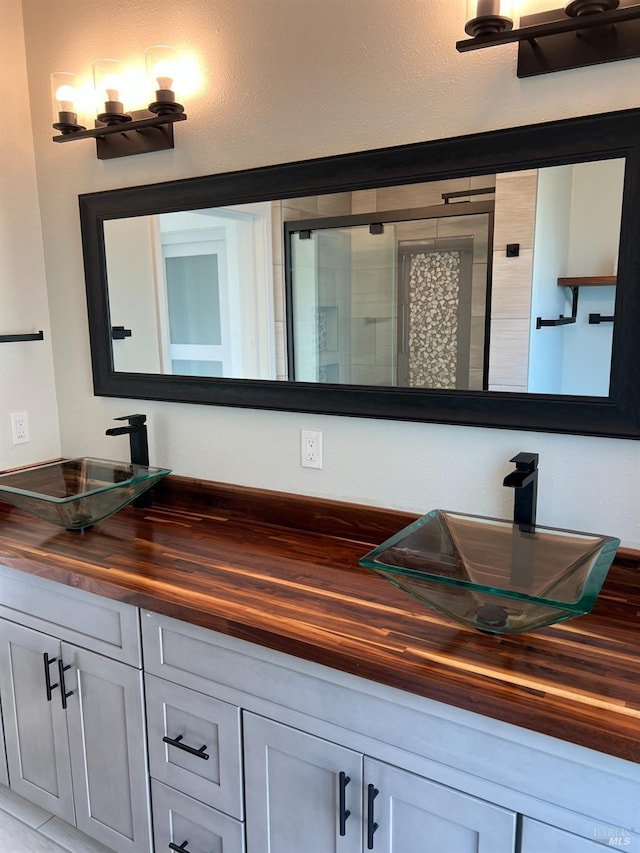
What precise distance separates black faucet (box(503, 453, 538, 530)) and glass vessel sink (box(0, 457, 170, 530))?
1081 mm

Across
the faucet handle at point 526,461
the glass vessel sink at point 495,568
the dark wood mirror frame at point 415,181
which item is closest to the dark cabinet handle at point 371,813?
Answer: the glass vessel sink at point 495,568

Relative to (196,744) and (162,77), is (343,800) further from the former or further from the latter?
(162,77)

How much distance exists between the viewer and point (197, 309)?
207cm

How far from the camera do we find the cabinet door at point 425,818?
1104 mm

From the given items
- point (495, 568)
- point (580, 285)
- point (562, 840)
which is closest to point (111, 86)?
point (580, 285)

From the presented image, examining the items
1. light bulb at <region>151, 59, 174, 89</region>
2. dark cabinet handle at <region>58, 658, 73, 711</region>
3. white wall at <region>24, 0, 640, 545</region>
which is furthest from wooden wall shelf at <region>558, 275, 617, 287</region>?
dark cabinet handle at <region>58, 658, 73, 711</region>

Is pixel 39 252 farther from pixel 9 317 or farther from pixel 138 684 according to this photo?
pixel 138 684

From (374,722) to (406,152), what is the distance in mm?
1314

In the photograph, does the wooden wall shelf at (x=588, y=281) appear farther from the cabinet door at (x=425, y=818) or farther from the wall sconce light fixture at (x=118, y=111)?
the wall sconce light fixture at (x=118, y=111)

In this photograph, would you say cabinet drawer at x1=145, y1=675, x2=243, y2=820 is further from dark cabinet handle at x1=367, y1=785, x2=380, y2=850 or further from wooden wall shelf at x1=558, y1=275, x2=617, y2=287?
wooden wall shelf at x1=558, y1=275, x2=617, y2=287

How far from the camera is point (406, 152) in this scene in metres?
1.62

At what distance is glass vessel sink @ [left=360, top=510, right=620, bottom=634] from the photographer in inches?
46.9

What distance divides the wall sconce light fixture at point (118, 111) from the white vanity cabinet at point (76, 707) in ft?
4.46

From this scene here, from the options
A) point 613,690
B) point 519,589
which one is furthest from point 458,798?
point 519,589
